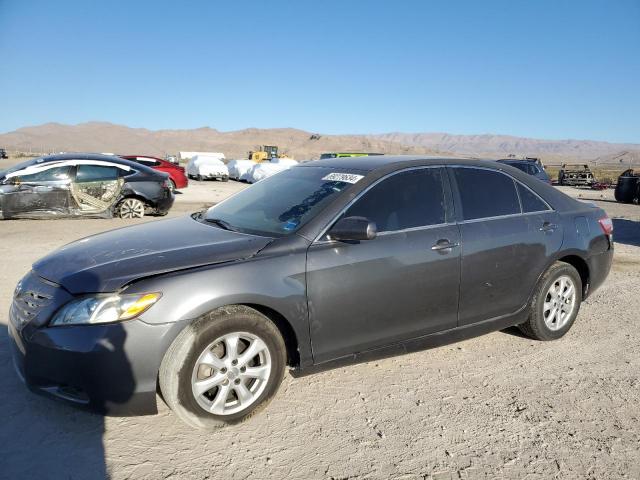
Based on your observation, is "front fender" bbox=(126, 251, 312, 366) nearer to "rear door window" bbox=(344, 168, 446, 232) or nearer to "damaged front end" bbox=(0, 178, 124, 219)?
"rear door window" bbox=(344, 168, 446, 232)

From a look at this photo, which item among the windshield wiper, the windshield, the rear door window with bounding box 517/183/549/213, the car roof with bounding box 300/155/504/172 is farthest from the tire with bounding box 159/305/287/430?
the rear door window with bounding box 517/183/549/213

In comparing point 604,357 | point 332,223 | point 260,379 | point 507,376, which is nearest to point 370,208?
point 332,223

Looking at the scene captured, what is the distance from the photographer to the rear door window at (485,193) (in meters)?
3.78

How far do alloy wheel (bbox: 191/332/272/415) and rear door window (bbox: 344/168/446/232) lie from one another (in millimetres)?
1084

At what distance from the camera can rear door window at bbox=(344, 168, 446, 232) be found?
3357 mm

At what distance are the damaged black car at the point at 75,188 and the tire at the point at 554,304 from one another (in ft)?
28.6

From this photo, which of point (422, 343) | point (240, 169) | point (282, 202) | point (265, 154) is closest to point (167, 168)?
point (240, 169)

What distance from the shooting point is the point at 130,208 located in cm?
1047

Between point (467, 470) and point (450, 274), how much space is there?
1383mm

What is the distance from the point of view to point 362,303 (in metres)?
3.15

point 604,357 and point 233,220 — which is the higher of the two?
point 233,220

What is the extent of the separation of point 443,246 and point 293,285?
3.98 ft

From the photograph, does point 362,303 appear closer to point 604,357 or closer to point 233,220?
point 233,220

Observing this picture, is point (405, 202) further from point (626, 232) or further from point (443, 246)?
point (626, 232)
